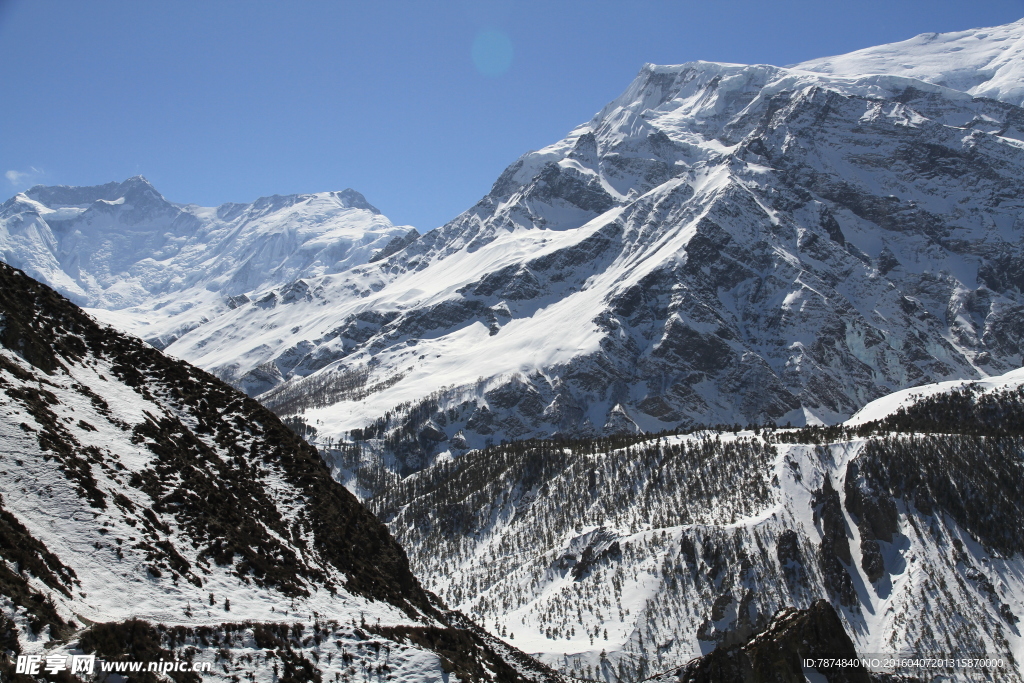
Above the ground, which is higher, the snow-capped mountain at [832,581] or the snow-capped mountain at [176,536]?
the snow-capped mountain at [832,581]

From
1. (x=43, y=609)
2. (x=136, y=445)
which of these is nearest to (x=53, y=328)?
(x=136, y=445)

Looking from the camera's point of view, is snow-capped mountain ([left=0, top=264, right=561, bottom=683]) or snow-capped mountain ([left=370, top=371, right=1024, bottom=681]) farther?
snow-capped mountain ([left=370, top=371, right=1024, bottom=681])

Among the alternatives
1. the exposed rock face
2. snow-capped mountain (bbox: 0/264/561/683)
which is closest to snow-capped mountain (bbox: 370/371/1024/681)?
the exposed rock face

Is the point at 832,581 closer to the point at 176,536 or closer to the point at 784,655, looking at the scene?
the point at 784,655

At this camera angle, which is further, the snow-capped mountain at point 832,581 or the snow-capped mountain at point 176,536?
the snow-capped mountain at point 832,581

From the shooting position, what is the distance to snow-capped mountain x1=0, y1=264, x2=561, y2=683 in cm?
3550

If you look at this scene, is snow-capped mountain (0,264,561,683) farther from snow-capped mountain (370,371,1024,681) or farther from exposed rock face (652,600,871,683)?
snow-capped mountain (370,371,1024,681)

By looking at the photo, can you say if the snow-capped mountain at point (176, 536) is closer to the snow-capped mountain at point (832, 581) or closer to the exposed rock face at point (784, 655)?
the exposed rock face at point (784, 655)

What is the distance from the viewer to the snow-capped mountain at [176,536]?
35.5 m

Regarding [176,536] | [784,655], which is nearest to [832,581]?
[784,655]

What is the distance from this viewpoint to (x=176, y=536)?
141 ft

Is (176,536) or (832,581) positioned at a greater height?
(832,581)

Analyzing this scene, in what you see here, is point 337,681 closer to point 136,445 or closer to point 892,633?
point 136,445

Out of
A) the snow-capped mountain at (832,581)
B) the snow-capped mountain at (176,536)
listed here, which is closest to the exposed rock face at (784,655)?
the snow-capped mountain at (176,536)
